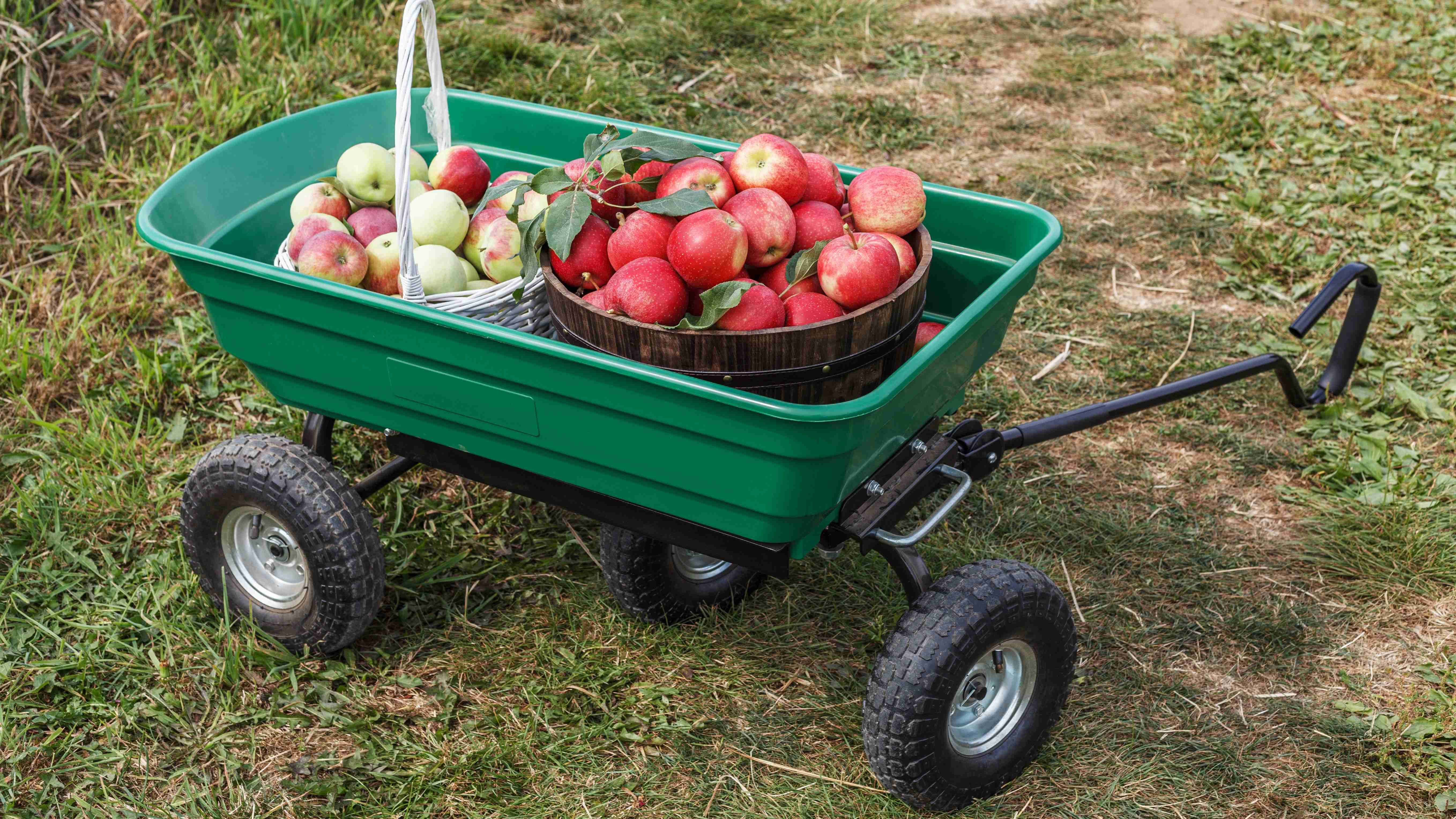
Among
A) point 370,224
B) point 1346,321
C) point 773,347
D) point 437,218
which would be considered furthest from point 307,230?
point 1346,321

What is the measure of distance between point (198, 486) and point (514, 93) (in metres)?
2.52

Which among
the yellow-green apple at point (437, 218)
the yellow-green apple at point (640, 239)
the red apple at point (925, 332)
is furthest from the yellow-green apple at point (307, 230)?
the red apple at point (925, 332)

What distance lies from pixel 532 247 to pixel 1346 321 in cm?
239

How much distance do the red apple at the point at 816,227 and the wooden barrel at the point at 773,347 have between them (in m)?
0.18

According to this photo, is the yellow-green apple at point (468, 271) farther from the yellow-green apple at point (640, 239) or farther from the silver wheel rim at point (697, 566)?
the silver wheel rim at point (697, 566)

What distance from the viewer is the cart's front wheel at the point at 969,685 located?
1.98m

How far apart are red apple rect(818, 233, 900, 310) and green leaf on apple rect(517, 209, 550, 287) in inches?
18.4

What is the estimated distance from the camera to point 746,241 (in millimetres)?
1941

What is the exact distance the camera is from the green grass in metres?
2.35

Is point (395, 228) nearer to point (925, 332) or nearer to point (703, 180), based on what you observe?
point (703, 180)

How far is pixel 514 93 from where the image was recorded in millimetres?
4480

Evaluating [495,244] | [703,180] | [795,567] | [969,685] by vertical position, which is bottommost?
[795,567]

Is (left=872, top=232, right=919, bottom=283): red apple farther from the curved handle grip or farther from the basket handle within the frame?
the basket handle

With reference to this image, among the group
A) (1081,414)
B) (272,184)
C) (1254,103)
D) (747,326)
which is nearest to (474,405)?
(747,326)
